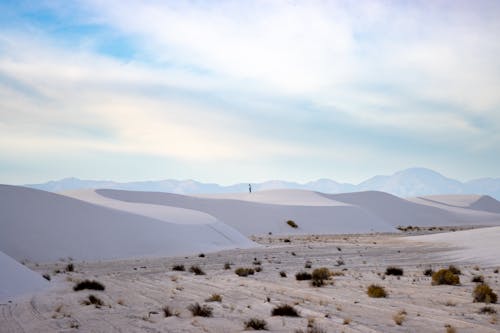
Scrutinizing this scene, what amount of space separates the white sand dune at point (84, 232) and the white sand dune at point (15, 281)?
12.1 m

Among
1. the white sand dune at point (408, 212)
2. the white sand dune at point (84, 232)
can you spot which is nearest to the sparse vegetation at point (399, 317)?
the white sand dune at point (84, 232)

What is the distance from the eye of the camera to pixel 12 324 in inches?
390

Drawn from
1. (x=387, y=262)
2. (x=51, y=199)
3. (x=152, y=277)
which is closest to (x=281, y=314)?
(x=152, y=277)

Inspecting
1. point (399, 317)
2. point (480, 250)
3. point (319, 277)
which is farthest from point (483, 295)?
point (480, 250)

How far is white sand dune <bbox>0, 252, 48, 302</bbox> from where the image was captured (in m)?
13.6

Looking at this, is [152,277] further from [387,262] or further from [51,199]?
[51,199]

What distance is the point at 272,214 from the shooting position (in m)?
77.1

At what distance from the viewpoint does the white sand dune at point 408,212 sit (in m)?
126

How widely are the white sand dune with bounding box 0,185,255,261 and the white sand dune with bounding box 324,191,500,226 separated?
93.5 m

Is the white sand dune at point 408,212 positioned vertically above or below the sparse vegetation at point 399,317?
above

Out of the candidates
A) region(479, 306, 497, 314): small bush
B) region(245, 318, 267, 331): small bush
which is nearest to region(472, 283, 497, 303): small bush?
region(479, 306, 497, 314): small bush

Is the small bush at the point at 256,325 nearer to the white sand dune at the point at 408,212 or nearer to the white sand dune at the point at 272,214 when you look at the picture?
the white sand dune at the point at 272,214

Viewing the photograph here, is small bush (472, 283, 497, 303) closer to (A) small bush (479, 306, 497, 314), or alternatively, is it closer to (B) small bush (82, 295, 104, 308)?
(A) small bush (479, 306, 497, 314)

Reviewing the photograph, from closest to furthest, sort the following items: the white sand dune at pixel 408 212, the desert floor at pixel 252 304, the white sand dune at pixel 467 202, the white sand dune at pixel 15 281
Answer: the desert floor at pixel 252 304 < the white sand dune at pixel 15 281 < the white sand dune at pixel 408 212 < the white sand dune at pixel 467 202
